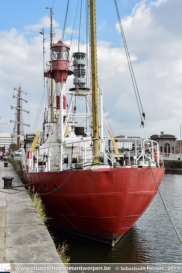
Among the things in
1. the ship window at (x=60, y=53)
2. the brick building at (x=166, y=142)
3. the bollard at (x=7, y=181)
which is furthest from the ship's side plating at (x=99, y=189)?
the brick building at (x=166, y=142)

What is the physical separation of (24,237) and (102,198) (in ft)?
11.5

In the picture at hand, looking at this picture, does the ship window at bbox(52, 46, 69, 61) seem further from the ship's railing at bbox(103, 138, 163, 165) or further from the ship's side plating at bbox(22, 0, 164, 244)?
the ship's railing at bbox(103, 138, 163, 165)

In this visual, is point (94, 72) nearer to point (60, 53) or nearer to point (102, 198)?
point (102, 198)

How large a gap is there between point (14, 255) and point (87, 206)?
14.9ft

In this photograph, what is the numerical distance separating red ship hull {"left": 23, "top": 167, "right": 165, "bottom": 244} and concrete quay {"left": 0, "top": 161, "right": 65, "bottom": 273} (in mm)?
1531

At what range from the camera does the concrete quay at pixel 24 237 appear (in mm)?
5152

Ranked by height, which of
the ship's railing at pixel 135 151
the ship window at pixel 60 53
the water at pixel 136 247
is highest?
the ship window at pixel 60 53

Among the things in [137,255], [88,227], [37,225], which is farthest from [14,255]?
[137,255]

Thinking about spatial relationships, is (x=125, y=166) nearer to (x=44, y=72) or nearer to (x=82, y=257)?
(x=82, y=257)

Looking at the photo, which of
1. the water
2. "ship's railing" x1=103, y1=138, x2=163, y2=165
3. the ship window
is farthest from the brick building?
"ship's railing" x1=103, y1=138, x2=163, y2=165

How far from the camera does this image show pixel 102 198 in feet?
30.2

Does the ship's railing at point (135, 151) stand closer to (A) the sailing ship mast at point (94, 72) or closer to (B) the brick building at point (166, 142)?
(A) the sailing ship mast at point (94, 72)

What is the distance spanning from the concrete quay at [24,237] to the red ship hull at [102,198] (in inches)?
60.3

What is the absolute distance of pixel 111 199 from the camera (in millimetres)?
9180
